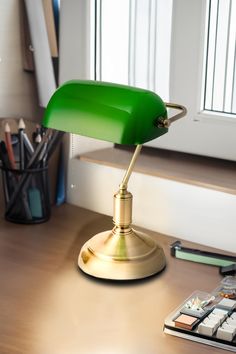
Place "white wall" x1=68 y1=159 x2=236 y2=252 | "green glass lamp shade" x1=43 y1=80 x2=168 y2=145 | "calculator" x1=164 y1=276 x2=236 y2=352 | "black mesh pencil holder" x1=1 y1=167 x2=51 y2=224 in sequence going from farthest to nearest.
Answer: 1. "black mesh pencil holder" x1=1 y1=167 x2=51 y2=224
2. "white wall" x1=68 y1=159 x2=236 y2=252
3. "green glass lamp shade" x1=43 y1=80 x2=168 y2=145
4. "calculator" x1=164 y1=276 x2=236 y2=352

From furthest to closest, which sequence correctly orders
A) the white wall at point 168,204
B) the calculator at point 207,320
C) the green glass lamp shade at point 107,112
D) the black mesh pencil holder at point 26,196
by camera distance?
the black mesh pencil holder at point 26,196 → the white wall at point 168,204 → the green glass lamp shade at point 107,112 → the calculator at point 207,320

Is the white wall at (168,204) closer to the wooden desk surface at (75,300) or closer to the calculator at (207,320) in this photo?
the wooden desk surface at (75,300)

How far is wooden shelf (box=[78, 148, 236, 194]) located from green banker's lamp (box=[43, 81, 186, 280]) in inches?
7.1

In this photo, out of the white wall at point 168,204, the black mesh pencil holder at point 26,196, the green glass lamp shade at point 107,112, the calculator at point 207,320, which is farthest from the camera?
the black mesh pencil holder at point 26,196

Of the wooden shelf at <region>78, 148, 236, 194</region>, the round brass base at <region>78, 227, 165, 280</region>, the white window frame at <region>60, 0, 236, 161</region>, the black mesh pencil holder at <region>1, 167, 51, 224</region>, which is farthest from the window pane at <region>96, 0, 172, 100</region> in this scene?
the round brass base at <region>78, 227, 165, 280</region>

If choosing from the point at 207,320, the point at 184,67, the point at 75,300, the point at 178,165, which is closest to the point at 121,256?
the point at 75,300

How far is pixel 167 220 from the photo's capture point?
4.51 feet

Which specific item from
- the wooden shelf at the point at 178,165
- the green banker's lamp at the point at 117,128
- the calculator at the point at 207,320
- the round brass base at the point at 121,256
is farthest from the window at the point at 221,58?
the calculator at the point at 207,320

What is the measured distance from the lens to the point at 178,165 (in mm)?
1463

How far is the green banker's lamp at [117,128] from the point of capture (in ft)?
3.57

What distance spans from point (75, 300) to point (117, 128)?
288mm

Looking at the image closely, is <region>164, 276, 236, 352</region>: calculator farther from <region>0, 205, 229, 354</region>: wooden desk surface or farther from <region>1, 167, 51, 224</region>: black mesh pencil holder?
<region>1, 167, 51, 224</region>: black mesh pencil holder

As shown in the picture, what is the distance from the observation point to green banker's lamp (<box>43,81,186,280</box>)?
1.09 m

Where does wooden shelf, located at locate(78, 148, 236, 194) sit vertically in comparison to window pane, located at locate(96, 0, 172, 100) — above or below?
below
